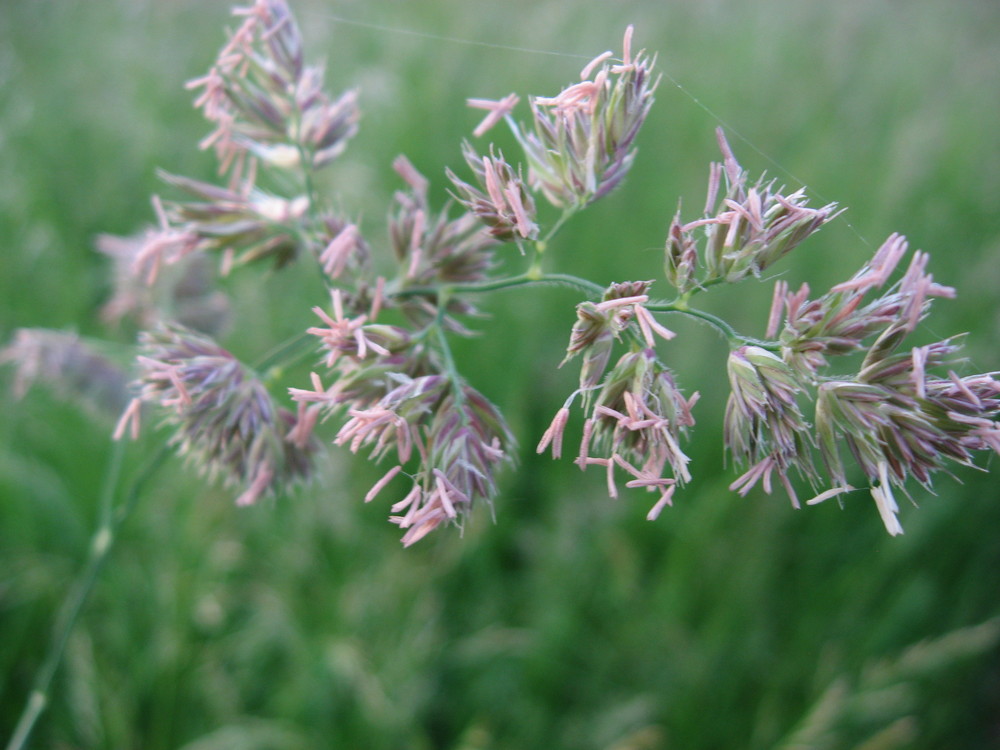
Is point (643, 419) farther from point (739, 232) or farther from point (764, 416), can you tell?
point (739, 232)

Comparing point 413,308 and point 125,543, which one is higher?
point 413,308

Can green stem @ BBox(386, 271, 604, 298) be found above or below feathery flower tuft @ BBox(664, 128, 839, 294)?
below

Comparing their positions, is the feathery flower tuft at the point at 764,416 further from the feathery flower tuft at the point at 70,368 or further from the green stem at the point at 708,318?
the feathery flower tuft at the point at 70,368

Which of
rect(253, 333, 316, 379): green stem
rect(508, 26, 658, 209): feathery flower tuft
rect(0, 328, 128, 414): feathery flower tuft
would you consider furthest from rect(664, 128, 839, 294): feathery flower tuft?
rect(0, 328, 128, 414): feathery flower tuft

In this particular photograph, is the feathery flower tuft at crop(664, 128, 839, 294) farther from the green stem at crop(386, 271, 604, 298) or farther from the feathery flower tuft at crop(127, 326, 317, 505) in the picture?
the feathery flower tuft at crop(127, 326, 317, 505)

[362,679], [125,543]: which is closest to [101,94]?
[125,543]

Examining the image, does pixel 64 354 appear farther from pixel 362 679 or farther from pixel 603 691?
pixel 603 691

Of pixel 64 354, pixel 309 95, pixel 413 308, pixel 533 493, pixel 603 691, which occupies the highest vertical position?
pixel 309 95

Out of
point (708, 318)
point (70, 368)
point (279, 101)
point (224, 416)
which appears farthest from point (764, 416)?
point (70, 368)
